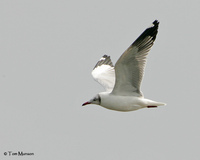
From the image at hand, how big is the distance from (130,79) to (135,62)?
506 mm

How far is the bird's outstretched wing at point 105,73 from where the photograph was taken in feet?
44.4

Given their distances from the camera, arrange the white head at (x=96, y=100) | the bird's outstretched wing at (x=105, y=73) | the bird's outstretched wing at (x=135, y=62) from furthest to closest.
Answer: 1. the bird's outstretched wing at (x=105, y=73)
2. the white head at (x=96, y=100)
3. the bird's outstretched wing at (x=135, y=62)

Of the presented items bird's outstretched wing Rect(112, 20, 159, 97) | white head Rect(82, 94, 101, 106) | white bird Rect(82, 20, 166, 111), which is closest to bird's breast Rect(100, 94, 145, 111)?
white bird Rect(82, 20, 166, 111)

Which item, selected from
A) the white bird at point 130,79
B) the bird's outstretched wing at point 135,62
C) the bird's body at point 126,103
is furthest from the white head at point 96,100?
the bird's outstretched wing at point 135,62

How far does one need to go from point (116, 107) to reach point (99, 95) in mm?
595

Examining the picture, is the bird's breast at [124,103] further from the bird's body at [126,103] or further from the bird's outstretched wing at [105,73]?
the bird's outstretched wing at [105,73]

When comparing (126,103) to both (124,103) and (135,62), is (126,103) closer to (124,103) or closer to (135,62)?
(124,103)

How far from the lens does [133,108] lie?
12.1 meters

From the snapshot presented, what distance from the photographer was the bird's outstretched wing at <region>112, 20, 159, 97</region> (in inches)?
453

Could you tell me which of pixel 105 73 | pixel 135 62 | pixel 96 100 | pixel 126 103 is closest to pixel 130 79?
pixel 135 62

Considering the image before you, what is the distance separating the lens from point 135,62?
11.6 metres

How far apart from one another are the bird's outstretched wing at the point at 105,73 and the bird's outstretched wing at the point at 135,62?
1.24 m

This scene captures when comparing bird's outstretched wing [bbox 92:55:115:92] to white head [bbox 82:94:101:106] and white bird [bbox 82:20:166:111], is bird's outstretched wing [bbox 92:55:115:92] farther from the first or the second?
white bird [bbox 82:20:166:111]

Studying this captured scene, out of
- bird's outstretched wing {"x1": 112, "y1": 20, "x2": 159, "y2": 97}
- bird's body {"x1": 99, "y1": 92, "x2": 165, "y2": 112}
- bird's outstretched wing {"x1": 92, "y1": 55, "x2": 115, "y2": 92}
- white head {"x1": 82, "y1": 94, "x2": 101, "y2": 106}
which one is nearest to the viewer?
bird's outstretched wing {"x1": 112, "y1": 20, "x2": 159, "y2": 97}
